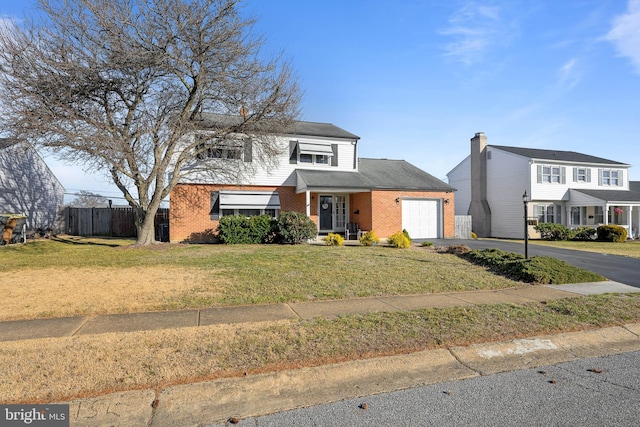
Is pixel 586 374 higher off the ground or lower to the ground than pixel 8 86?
lower

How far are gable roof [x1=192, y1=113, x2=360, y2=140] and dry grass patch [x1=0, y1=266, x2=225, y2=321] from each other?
8546 millimetres

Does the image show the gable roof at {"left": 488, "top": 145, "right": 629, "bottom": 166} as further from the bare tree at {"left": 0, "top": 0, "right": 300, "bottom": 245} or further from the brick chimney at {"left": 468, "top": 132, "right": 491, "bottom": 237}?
the bare tree at {"left": 0, "top": 0, "right": 300, "bottom": 245}

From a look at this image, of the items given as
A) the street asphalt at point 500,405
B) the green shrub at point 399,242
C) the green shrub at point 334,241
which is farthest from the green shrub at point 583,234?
the street asphalt at point 500,405

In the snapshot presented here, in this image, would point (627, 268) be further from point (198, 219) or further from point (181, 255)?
point (198, 219)

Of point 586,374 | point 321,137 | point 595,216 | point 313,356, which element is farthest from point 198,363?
point 595,216

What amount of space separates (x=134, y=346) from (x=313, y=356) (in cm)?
211

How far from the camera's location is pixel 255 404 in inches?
133

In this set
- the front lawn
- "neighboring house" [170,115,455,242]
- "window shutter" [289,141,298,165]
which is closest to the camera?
the front lawn

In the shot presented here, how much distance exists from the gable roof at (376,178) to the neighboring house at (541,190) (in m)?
8.65

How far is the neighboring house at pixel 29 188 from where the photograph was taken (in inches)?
750

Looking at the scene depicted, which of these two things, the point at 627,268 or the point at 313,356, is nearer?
the point at 313,356

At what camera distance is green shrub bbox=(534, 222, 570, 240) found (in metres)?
25.3

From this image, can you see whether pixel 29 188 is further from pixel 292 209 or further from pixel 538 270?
pixel 538 270

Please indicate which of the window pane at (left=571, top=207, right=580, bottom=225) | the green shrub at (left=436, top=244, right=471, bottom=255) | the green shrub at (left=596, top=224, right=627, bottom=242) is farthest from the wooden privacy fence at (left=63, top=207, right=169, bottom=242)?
the window pane at (left=571, top=207, right=580, bottom=225)
